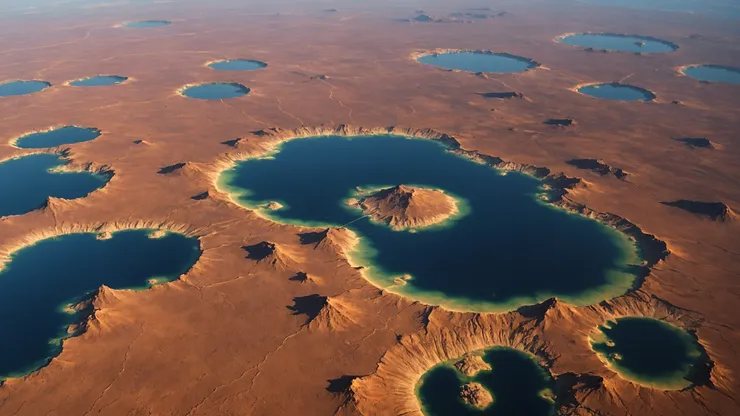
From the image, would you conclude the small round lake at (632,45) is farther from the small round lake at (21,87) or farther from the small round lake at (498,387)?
the small round lake at (21,87)

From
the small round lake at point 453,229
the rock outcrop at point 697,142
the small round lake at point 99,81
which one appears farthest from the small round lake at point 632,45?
the small round lake at point 99,81

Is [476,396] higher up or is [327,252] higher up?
[476,396]

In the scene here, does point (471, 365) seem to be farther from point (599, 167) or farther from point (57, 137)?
point (57, 137)

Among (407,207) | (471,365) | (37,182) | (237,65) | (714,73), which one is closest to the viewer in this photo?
(471,365)

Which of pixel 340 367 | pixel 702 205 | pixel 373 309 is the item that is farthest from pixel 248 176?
pixel 702 205

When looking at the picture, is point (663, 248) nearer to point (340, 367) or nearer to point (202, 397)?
point (340, 367)

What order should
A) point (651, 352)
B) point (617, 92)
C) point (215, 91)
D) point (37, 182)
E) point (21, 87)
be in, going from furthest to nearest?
point (21, 87) < point (617, 92) < point (215, 91) < point (37, 182) < point (651, 352)

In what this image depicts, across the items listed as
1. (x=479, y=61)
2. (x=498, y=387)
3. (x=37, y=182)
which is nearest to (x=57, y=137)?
(x=37, y=182)

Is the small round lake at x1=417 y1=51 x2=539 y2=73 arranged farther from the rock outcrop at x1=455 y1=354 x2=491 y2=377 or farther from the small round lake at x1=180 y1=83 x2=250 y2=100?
the rock outcrop at x1=455 y1=354 x2=491 y2=377
